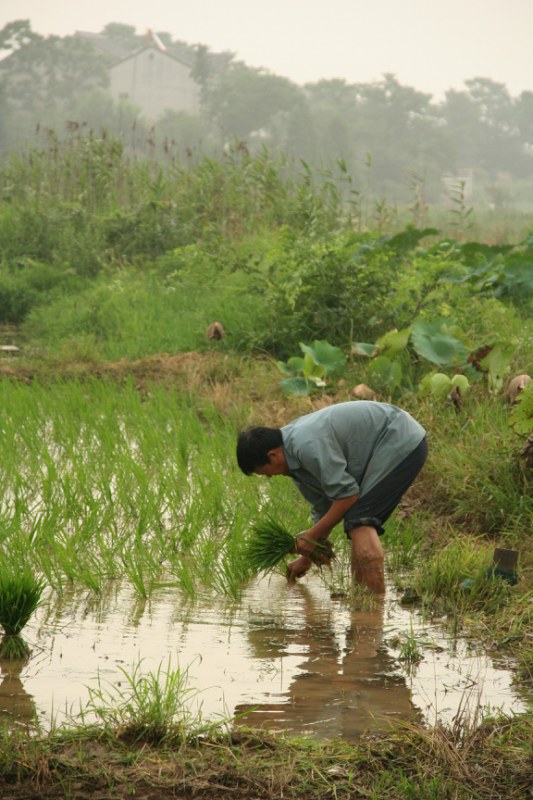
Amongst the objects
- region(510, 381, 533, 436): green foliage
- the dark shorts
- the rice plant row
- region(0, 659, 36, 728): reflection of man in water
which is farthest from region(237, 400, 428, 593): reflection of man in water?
region(0, 659, 36, 728): reflection of man in water

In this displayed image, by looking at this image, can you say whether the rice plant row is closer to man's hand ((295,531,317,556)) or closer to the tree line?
man's hand ((295,531,317,556))

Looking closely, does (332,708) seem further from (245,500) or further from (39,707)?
(245,500)

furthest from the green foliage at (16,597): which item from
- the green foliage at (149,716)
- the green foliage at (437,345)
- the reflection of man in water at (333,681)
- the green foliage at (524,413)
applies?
the green foliage at (437,345)

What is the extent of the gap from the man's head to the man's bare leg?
0.49 m

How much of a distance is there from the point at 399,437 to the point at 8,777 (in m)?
2.32

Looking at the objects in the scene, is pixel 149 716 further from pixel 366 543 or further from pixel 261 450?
pixel 366 543

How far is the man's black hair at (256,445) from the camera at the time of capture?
4.13m

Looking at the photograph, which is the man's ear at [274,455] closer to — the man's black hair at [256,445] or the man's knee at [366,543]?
the man's black hair at [256,445]

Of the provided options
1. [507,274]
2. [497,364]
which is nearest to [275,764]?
[497,364]

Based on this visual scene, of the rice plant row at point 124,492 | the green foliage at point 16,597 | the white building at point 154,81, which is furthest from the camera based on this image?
the white building at point 154,81

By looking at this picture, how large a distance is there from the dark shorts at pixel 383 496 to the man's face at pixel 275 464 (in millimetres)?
383

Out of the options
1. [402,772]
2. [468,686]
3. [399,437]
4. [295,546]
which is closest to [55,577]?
[295,546]

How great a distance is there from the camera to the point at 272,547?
4375 mm

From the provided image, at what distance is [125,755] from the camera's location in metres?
2.74
